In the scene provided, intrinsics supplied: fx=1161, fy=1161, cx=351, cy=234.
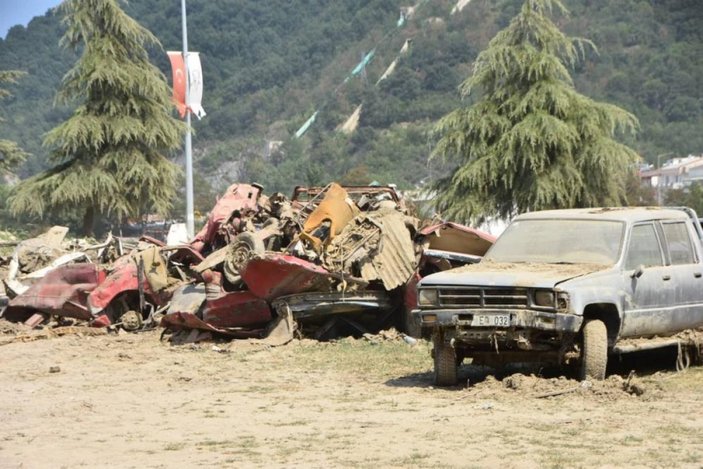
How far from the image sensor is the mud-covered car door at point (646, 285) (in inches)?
442

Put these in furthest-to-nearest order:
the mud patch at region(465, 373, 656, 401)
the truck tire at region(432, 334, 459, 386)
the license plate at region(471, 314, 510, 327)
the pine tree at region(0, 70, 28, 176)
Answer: the pine tree at region(0, 70, 28, 176) → the truck tire at region(432, 334, 459, 386) → the license plate at region(471, 314, 510, 327) → the mud patch at region(465, 373, 656, 401)

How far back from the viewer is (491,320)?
10.6 meters

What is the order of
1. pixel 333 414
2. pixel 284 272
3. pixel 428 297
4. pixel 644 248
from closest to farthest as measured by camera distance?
pixel 333 414
pixel 428 297
pixel 644 248
pixel 284 272

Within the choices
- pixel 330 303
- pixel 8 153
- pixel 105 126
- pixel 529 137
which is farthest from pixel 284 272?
pixel 105 126

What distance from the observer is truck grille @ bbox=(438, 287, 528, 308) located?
10609 mm

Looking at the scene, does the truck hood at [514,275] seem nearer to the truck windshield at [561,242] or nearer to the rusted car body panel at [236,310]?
the truck windshield at [561,242]

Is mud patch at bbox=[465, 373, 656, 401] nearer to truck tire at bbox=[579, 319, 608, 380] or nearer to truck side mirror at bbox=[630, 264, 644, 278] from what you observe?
truck tire at bbox=[579, 319, 608, 380]

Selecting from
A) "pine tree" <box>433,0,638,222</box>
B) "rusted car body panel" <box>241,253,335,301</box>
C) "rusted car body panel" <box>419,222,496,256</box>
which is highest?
"pine tree" <box>433,0,638,222</box>

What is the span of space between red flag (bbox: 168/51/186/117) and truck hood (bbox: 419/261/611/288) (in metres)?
21.3

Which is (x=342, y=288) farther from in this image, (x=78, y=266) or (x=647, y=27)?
(x=647, y=27)

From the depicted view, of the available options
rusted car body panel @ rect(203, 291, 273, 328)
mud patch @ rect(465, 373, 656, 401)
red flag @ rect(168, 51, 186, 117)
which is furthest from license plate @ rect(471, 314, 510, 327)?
red flag @ rect(168, 51, 186, 117)

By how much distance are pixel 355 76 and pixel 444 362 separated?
405ft

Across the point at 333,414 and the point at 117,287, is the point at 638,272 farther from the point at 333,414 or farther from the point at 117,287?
the point at 117,287

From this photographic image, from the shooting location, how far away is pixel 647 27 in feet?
389
